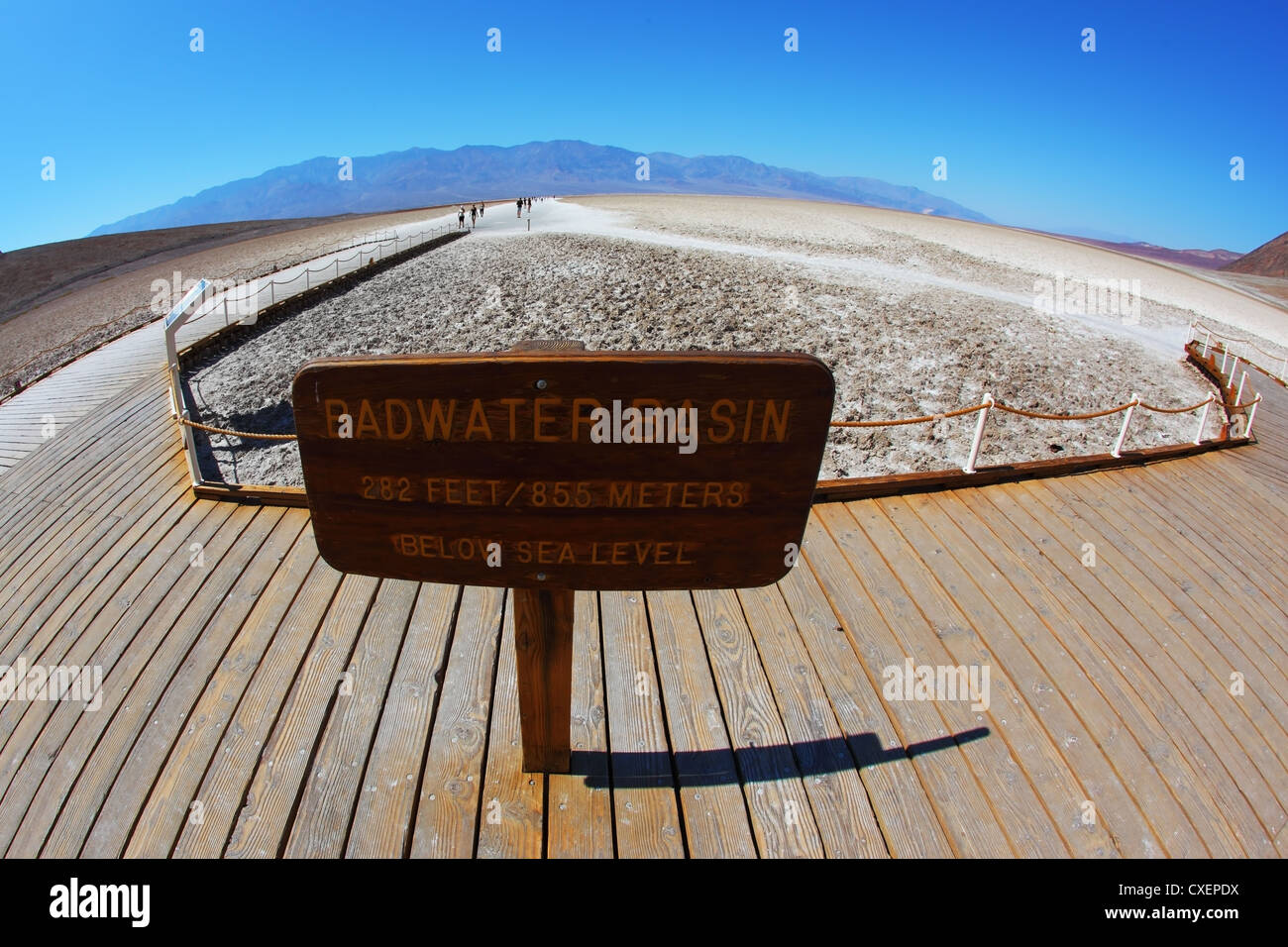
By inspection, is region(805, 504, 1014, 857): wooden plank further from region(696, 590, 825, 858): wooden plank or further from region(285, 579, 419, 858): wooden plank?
region(285, 579, 419, 858): wooden plank

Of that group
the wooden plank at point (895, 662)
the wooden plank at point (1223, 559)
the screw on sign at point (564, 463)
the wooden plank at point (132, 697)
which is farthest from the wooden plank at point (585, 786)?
the wooden plank at point (1223, 559)

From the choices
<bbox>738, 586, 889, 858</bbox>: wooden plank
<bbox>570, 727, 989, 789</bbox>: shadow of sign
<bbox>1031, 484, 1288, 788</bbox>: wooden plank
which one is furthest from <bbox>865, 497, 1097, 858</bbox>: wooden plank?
<bbox>1031, 484, 1288, 788</bbox>: wooden plank

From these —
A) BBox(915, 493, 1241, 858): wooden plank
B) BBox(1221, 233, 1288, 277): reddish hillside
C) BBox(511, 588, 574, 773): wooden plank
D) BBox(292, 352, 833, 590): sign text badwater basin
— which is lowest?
BBox(915, 493, 1241, 858): wooden plank

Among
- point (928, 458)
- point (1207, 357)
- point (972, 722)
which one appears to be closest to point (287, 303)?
point (928, 458)

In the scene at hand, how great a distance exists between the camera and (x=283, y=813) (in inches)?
120

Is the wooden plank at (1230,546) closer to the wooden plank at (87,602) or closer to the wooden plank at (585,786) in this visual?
the wooden plank at (585,786)

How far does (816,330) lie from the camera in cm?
1992

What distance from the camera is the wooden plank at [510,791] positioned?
114 inches

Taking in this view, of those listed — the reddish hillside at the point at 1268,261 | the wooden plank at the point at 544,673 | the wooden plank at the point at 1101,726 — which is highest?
the reddish hillside at the point at 1268,261

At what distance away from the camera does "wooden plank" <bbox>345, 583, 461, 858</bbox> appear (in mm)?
2959

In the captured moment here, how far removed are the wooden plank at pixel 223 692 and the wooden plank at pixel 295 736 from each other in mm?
165

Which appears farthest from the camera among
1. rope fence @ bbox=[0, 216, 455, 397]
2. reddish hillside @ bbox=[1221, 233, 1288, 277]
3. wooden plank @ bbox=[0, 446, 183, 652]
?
reddish hillside @ bbox=[1221, 233, 1288, 277]
